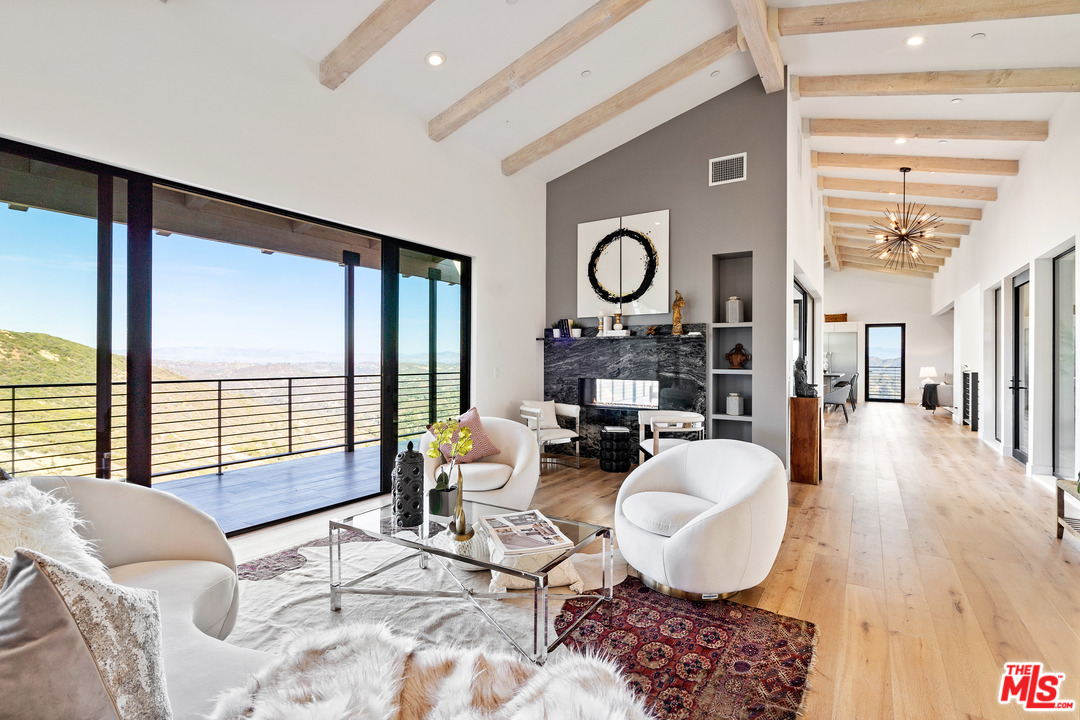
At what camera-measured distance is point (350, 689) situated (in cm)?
106

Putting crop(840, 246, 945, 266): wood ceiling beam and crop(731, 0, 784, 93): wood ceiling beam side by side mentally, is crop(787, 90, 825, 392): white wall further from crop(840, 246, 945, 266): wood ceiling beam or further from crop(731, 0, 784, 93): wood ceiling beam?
crop(840, 246, 945, 266): wood ceiling beam

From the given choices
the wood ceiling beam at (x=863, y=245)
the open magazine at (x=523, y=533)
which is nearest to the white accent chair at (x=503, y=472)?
the open magazine at (x=523, y=533)

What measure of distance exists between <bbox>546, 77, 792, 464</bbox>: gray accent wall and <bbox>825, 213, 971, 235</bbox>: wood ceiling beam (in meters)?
4.92

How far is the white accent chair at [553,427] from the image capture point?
17.4 ft

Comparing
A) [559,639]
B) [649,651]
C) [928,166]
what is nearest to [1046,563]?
[649,651]

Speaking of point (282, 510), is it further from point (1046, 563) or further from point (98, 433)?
point (1046, 563)

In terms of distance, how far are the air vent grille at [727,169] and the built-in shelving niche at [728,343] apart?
0.73m

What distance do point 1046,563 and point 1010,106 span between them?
4.01 m

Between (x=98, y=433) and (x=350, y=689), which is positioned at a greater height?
(x=98, y=433)

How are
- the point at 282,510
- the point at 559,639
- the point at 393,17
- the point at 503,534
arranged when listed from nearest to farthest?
the point at 559,639
the point at 503,534
the point at 393,17
the point at 282,510

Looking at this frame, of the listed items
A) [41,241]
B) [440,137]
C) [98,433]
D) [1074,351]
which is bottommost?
[98,433]

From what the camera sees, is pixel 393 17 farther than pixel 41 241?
Yes

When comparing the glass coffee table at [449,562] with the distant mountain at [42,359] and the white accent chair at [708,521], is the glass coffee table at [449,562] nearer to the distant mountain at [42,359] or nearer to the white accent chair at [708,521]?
the white accent chair at [708,521]

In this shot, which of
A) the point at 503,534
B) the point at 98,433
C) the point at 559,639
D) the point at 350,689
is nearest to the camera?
the point at 350,689
